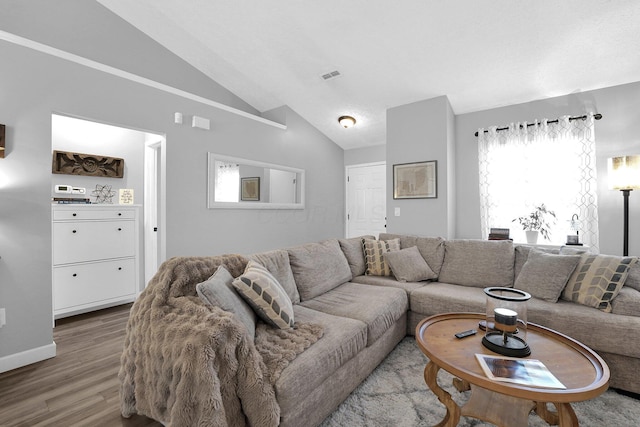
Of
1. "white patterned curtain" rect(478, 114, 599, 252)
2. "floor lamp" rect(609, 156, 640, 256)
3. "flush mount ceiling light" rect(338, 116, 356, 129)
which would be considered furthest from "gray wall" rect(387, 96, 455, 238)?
"floor lamp" rect(609, 156, 640, 256)

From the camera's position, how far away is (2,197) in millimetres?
2137

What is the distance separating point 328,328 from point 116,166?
3.63 m

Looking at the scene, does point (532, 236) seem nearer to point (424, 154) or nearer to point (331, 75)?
point (424, 154)

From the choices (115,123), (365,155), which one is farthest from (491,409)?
(365,155)

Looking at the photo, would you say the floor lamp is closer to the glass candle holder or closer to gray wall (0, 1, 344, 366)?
the glass candle holder

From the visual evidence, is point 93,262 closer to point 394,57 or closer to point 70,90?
point 70,90

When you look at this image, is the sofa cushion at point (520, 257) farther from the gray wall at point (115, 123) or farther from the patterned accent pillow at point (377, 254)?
the gray wall at point (115, 123)

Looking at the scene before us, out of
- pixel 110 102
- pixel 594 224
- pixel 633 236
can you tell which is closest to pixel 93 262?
pixel 110 102

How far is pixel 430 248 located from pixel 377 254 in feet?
1.83

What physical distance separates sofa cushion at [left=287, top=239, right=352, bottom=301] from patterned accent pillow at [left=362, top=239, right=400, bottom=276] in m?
0.34

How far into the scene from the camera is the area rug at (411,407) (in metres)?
1.55

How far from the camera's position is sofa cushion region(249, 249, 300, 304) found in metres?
2.13

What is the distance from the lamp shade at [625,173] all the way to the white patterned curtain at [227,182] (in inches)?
159

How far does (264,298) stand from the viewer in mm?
1632
